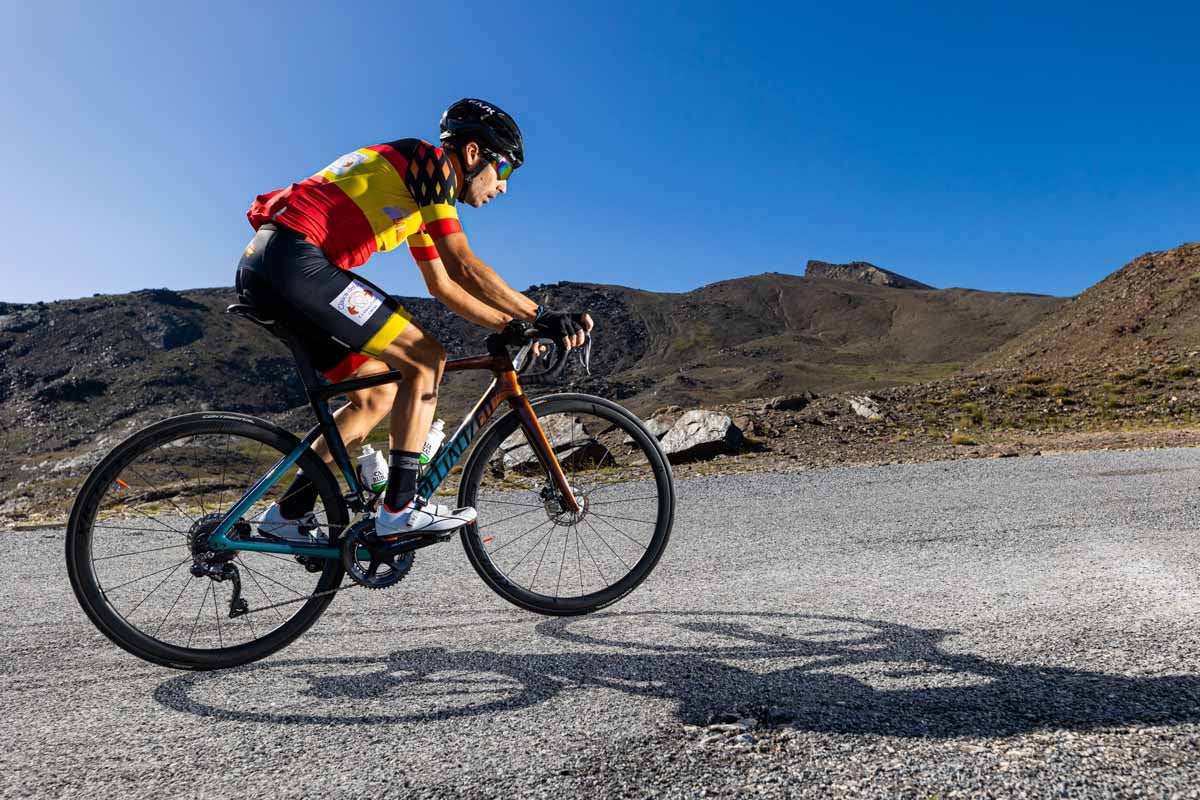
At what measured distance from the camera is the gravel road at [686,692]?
184cm

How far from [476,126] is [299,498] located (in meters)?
1.74

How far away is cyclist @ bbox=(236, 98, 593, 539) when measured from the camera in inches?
118

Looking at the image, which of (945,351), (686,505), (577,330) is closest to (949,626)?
(577,330)

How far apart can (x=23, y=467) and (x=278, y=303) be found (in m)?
89.0

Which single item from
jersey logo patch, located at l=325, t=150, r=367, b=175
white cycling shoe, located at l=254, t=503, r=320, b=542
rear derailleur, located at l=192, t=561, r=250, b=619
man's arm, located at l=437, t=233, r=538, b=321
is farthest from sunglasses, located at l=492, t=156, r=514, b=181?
rear derailleur, located at l=192, t=561, r=250, b=619

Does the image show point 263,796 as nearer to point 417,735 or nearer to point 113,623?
point 417,735

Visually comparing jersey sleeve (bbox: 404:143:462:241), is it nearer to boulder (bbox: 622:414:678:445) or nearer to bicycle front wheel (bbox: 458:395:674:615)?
bicycle front wheel (bbox: 458:395:674:615)

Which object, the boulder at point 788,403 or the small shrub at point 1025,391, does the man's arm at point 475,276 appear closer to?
the boulder at point 788,403

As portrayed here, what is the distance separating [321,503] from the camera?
10.6 ft

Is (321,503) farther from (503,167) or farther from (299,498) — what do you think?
(503,167)

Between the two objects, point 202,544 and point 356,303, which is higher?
point 356,303

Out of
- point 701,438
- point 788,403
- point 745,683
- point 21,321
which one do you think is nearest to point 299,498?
point 745,683

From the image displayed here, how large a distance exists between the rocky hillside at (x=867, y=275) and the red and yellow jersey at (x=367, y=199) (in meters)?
186

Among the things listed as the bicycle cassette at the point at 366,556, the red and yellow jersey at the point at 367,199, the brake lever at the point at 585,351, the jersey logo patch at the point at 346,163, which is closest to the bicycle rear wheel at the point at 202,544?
the bicycle cassette at the point at 366,556
